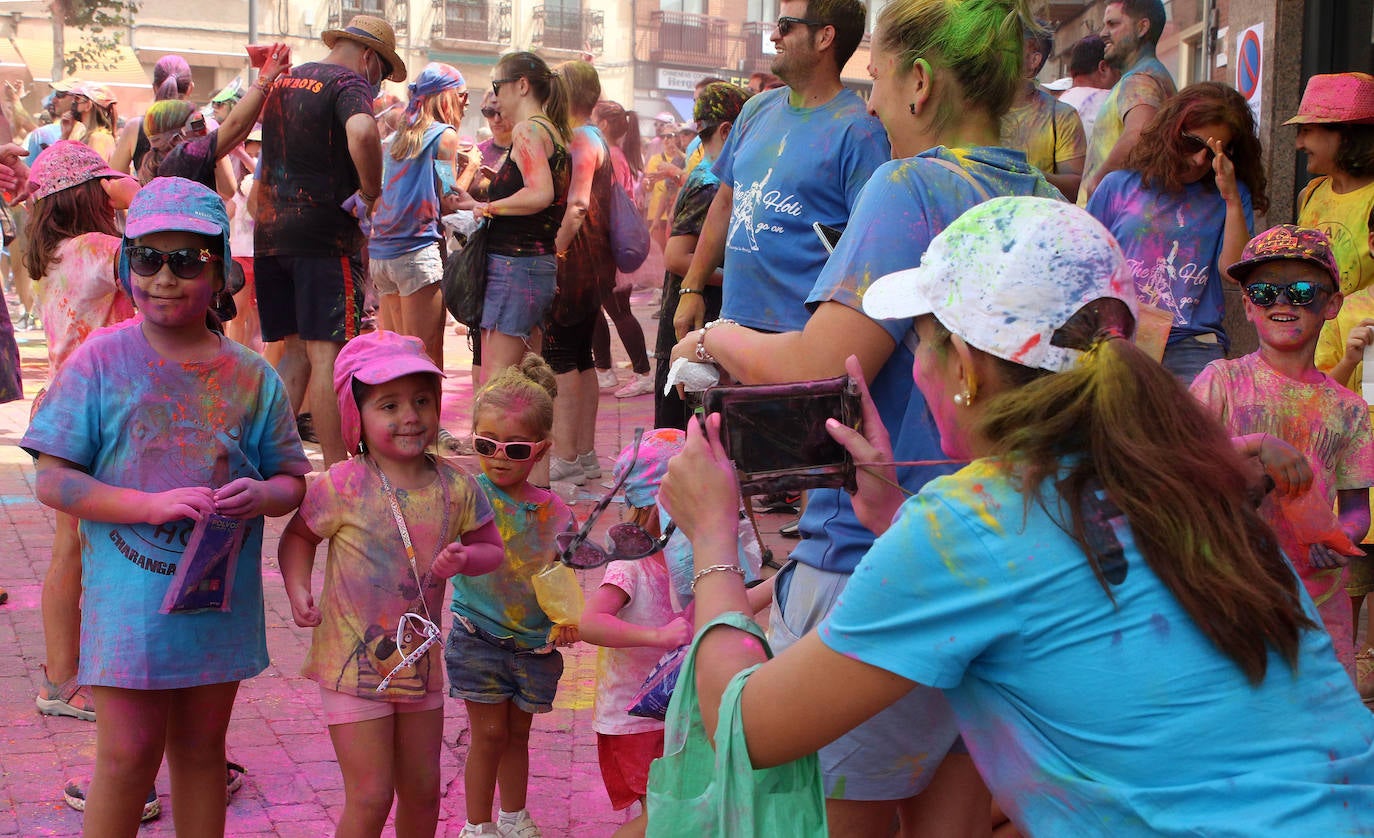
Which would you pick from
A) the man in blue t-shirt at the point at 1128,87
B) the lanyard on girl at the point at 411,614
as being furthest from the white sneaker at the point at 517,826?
the man in blue t-shirt at the point at 1128,87

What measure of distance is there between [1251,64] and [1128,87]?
214 cm

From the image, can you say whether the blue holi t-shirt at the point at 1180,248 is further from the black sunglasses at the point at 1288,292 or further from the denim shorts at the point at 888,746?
the denim shorts at the point at 888,746

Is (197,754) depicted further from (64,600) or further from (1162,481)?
(1162,481)

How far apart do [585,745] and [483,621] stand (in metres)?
0.95

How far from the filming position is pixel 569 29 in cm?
4666

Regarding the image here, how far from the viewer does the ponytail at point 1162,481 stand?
176 centimetres

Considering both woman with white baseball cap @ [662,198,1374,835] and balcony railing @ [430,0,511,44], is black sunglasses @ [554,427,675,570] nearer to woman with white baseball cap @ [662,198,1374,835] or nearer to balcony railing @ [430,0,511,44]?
woman with white baseball cap @ [662,198,1374,835]

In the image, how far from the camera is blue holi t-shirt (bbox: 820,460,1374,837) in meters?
1.75

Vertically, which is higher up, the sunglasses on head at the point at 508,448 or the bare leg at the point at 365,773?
the sunglasses on head at the point at 508,448

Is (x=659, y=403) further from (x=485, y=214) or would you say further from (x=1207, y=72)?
(x=1207, y=72)

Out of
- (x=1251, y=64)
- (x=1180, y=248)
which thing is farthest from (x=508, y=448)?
(x=1251, y=64)

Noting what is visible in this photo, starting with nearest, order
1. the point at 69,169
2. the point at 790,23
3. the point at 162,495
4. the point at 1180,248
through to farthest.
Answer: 1. the point at 162,495
2. the point at 790,23
3. the point at 1180,248
4. the point at 69,169

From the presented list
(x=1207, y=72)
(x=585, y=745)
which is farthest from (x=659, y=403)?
(x=1207, y=72)

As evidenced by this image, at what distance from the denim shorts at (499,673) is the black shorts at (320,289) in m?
3.56
